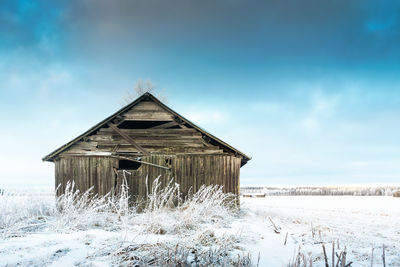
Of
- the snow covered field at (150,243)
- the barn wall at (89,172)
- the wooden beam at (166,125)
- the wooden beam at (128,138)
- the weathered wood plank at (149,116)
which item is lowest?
the snow covered field at (150,243)

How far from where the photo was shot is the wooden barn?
11.9 m

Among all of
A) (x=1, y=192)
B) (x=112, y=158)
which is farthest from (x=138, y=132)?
(x=1, y=192)

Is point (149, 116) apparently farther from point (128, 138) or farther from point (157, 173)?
point (157, 173)

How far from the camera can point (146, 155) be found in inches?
473

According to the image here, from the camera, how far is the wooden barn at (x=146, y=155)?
11914 millimetres

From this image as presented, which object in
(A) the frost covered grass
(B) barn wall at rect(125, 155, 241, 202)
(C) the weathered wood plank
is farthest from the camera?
(C) the weathered wood plank

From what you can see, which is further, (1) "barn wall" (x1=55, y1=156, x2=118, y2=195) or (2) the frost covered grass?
(1) "barn wall" (x1=55, y1=156, x2=118, y2=195)

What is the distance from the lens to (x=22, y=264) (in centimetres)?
405

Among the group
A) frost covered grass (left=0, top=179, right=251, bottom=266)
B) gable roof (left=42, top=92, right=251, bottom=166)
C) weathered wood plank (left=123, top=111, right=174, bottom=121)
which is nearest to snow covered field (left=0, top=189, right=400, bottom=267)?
frost covered grass (left=0, top=179, right=251, bottom=266)

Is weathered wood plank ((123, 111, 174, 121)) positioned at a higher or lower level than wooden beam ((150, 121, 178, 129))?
higher

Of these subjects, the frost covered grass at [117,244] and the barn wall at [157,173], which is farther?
the barn wall at [157,173]

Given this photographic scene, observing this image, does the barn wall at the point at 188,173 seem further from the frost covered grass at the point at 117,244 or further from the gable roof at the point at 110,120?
the frost covered grass at the point at 117,244

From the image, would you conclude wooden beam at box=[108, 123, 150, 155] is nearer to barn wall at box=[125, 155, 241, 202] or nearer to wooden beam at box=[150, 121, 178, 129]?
barn wall at box=[125, 155, 241, 202]

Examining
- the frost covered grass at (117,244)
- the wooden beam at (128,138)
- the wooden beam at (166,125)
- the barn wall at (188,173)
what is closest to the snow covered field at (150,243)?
the frost covered grass at (117,244)
